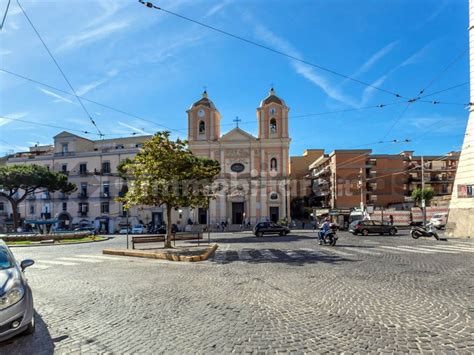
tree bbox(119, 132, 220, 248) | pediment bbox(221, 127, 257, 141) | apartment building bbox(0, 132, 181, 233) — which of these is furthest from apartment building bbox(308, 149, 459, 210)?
tree bbox(119, 132, 220, 248)

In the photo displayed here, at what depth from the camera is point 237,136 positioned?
186 ft

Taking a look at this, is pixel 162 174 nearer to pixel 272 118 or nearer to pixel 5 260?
pixel 5 260

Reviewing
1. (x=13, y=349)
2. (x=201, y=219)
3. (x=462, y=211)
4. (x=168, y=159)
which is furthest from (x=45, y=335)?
(x=201, y=219)

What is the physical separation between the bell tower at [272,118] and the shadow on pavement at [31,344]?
52255 mm

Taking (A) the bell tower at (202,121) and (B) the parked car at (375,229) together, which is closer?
(B) the parked car at (375,229)

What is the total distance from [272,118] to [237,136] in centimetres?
635

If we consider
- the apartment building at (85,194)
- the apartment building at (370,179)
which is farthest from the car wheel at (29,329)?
the apartment building at (370,179)

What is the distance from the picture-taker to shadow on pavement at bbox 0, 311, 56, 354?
473cm

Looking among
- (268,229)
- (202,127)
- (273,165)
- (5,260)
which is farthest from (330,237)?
(202,127)

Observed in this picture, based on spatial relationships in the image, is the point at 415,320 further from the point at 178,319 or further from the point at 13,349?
the point at 13,349

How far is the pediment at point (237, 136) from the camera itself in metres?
56.6

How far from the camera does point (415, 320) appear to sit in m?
5.80

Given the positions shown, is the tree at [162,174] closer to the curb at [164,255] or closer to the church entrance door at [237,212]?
the curb at [164,255]

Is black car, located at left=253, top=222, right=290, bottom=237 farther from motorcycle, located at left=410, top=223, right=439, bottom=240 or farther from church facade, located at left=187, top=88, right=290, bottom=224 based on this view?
church facade, located at left=187, top=88, right=290, bottom=224
